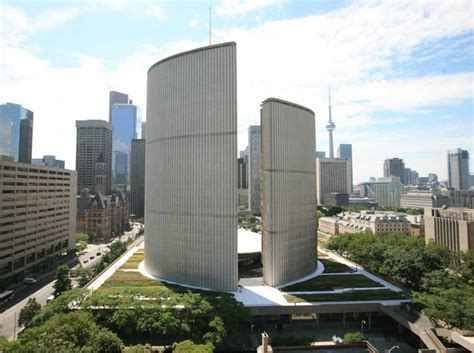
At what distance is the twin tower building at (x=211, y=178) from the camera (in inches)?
1961

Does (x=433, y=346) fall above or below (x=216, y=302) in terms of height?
below

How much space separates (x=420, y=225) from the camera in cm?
12588

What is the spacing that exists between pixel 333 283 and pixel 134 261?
41048 mm

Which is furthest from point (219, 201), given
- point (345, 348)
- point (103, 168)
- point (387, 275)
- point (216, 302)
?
point (103, 168)

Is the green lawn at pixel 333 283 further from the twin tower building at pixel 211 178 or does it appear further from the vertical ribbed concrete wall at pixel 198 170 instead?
the vertical ribbed concrete wall at pixel 198 170

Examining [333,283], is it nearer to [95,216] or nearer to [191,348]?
[191,348]

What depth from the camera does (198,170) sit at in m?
51.8

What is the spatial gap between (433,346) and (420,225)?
101 m

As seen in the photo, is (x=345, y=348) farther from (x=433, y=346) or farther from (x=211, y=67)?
(x=211, y=67)

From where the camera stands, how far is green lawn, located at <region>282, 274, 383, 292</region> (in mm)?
51000

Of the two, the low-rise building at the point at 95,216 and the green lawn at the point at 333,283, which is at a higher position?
the low-rise building at the point at 95,216

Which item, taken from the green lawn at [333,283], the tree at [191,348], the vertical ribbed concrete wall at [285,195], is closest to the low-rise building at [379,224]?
the green lawn at [333,283]

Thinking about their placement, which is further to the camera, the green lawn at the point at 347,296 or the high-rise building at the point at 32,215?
the high-rise building at the point at 32,215

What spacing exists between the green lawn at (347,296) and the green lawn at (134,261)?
108ft
